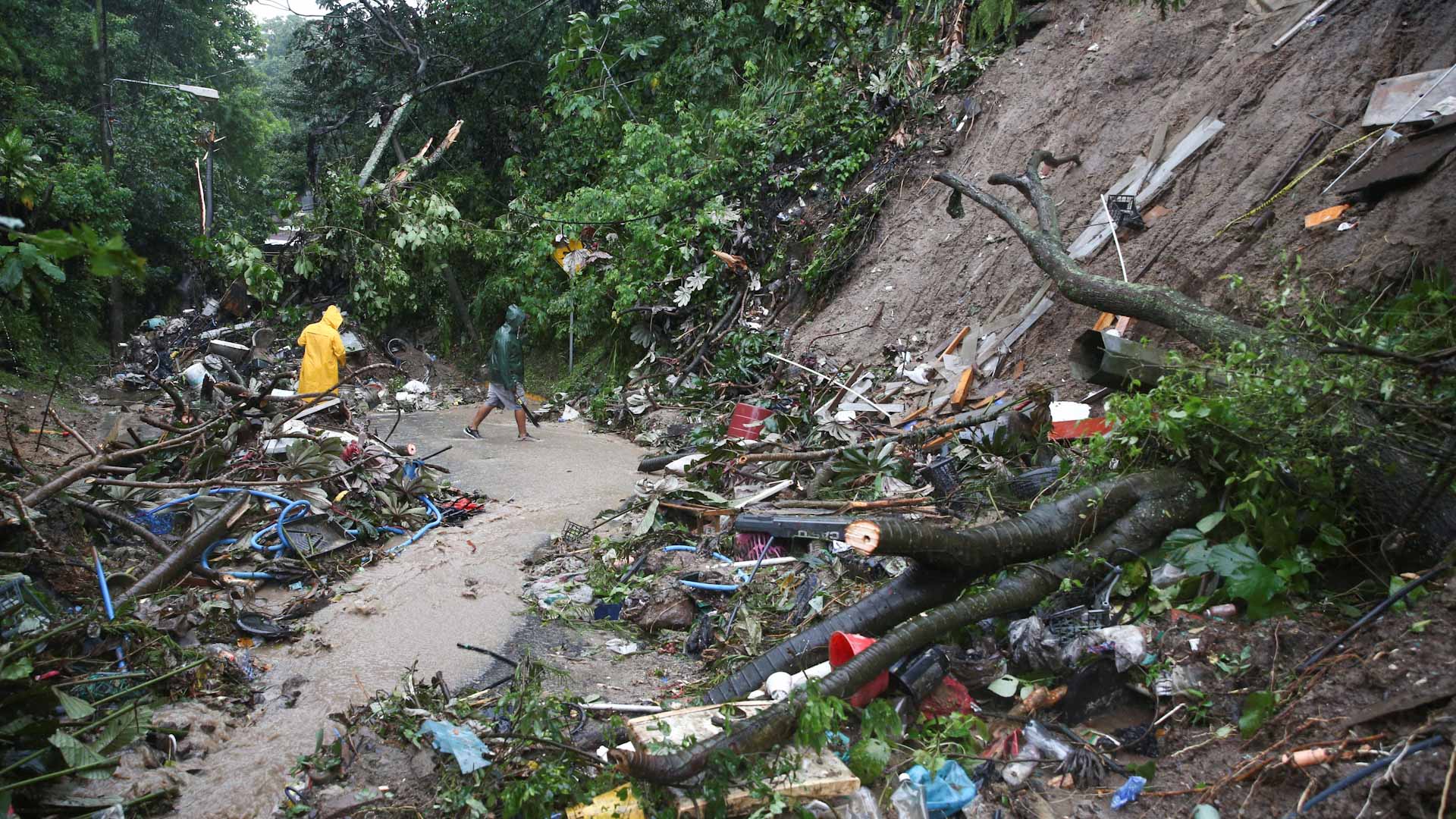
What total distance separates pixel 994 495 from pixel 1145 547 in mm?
1110

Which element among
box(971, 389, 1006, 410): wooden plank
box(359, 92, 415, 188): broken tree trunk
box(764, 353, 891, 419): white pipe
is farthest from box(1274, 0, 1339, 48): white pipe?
box(359, 92, 415, 188): broken tree trunk

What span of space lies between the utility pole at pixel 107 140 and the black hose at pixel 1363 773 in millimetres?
17925

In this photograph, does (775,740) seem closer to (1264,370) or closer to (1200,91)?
(1264,370)

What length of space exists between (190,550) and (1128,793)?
4.91m

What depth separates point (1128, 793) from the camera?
284 cm

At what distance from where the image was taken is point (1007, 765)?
3.07 m

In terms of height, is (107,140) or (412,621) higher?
(107,140)

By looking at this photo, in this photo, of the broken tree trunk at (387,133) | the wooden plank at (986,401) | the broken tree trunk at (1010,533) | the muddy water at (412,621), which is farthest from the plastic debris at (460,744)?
the broken tree trunk at (387,133)

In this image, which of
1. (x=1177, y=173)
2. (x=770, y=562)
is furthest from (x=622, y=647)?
(x=1177, y=173)

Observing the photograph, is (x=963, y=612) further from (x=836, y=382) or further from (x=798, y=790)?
(x=836, y=382)

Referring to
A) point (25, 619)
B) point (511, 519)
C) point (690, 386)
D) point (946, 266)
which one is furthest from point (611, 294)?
point (25, 619)

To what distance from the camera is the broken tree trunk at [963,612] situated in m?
2.73

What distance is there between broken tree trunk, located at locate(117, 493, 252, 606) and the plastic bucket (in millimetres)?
3432

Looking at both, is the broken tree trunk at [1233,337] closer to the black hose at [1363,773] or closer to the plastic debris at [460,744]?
the black hose at [1363,773]
